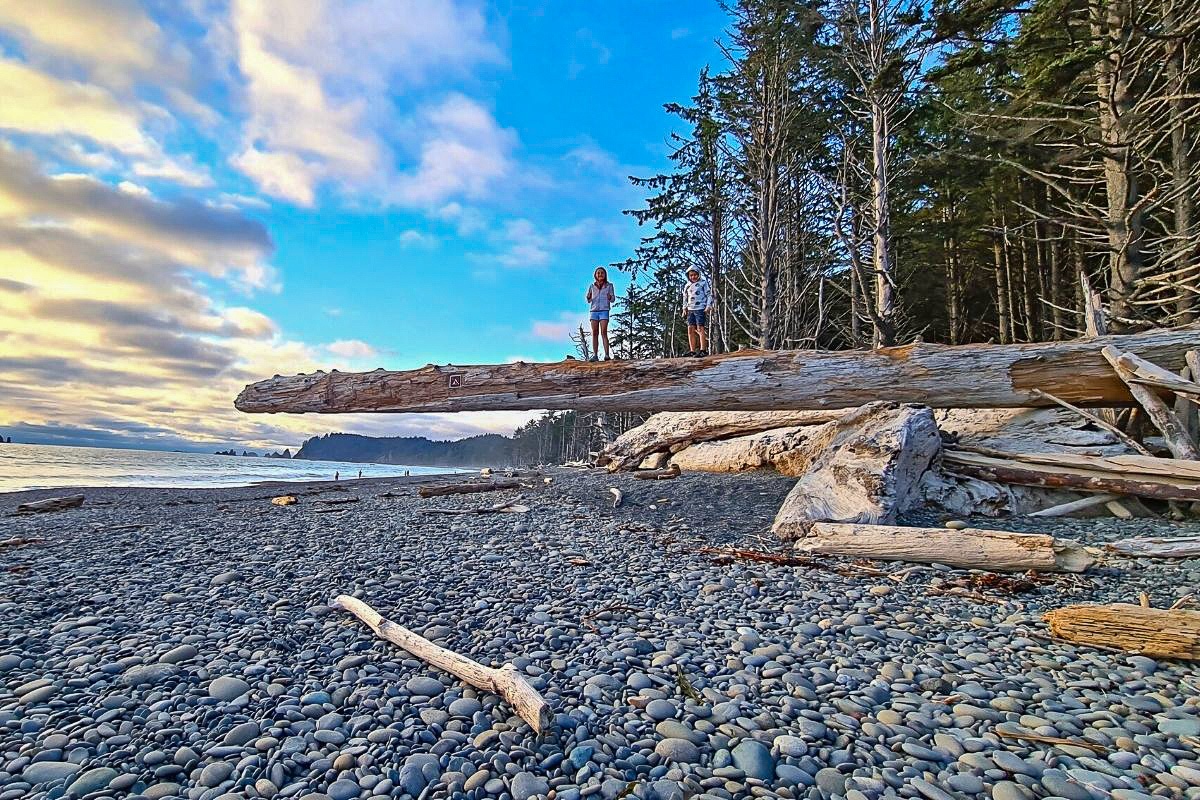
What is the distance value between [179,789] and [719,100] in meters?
18.1

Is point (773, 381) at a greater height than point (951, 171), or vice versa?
point (951, 171)

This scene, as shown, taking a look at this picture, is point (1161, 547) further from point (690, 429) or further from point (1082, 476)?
point (690, 429)

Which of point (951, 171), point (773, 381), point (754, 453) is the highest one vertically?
point (951, 171)

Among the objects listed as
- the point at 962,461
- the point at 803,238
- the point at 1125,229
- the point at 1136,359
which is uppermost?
the point at 803,238

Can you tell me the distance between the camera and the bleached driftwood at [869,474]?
556 cm

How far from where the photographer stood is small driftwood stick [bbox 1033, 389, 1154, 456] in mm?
6391

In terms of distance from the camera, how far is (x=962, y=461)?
258 inches

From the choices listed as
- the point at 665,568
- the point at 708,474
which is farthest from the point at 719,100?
the point at 665,568

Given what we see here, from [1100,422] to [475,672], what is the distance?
316 inches

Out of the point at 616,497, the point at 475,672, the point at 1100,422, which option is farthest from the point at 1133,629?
the point at 616,497

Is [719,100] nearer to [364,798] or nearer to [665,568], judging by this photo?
[665,568]

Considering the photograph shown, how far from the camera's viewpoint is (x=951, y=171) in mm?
14031

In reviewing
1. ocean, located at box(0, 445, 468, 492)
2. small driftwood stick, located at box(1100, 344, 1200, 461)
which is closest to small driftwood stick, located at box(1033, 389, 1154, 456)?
small driftwood stick, located at box(1100, 344, 1200, 461)

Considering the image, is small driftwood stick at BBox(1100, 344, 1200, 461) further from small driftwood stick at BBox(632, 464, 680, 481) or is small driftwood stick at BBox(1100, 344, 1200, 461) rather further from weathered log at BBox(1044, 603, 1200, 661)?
small driftwood stick at BBox(632, 464, 680, 481)
